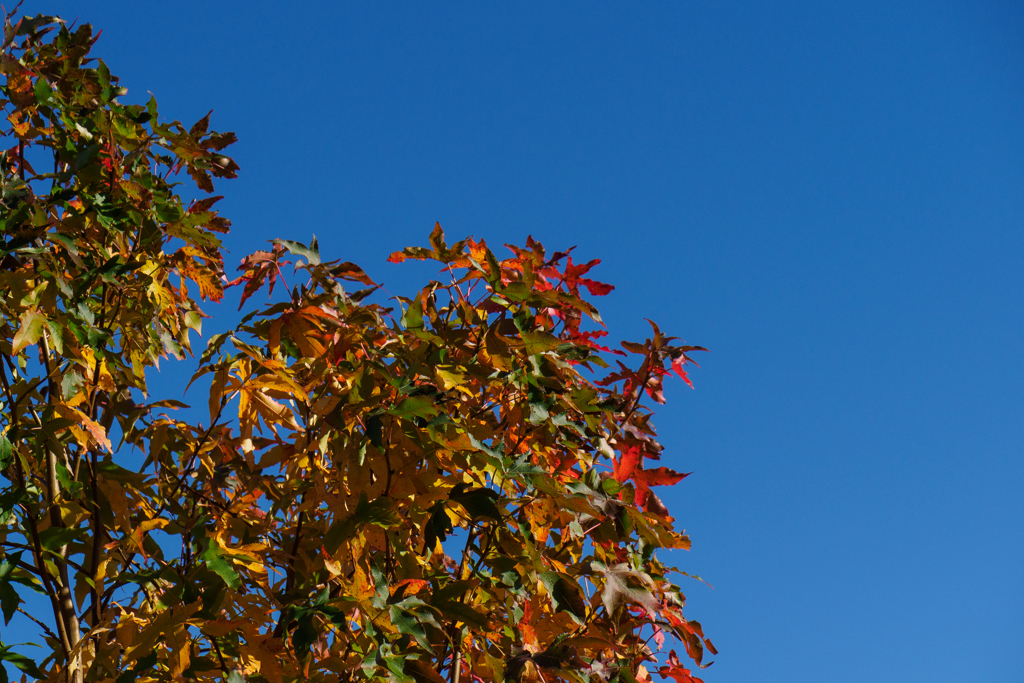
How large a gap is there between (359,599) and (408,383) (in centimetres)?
46

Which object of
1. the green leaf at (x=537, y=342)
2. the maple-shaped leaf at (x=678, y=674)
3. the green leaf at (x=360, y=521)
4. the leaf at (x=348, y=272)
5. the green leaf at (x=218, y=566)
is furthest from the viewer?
the maple-shaped leaf at (x=678, y=674)

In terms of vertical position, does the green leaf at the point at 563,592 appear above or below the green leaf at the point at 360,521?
above

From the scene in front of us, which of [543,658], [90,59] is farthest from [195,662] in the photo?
[90,59]

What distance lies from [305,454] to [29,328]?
0.70 m

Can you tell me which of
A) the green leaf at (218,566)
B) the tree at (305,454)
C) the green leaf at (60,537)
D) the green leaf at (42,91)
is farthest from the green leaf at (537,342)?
the green leaf at (42,91)

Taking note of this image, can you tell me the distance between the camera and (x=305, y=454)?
6.79ft

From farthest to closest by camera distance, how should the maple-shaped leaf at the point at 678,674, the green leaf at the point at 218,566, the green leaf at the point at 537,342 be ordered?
1. the maple-shaped leaf at the point at 678,674
2. the green leaf at the point at 537,342
3. the green leaf at the point at 218,566

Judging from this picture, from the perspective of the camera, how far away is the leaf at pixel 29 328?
1.83m

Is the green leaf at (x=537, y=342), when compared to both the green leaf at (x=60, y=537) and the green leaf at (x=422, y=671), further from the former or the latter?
the green leaf at (x=60, y=537)

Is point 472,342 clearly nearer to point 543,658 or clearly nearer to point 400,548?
point 400,548

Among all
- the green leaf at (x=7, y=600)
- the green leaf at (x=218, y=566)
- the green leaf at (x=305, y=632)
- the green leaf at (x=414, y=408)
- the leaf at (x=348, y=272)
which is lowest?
the green leaf at (x=7, y=600)

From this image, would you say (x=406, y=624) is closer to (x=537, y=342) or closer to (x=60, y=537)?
(x=537, y=342)

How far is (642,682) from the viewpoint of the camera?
7.59ft

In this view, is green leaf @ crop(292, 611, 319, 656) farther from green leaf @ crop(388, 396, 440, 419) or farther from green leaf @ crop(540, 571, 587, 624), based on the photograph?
green leaf @ crop(540, 571, 587, 624)
